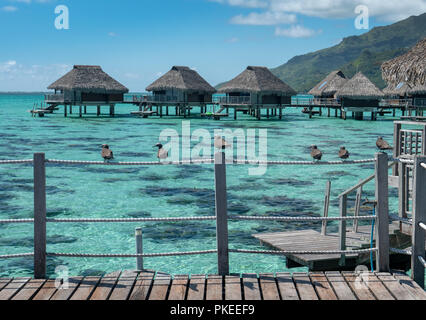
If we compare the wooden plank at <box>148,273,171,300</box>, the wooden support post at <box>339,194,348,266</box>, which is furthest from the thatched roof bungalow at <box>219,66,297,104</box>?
the wooden plank at <box>148,273,171,300</box>

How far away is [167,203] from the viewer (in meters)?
14.4

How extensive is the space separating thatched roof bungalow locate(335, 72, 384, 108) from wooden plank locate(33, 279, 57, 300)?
5022 centimetres

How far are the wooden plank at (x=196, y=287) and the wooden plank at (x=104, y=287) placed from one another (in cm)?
68

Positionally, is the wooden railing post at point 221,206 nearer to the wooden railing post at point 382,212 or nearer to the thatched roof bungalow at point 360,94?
the wooden railing post at point 382,212

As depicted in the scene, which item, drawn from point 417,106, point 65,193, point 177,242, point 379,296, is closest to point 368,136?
point 417,106

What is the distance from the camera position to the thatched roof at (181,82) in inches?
2050

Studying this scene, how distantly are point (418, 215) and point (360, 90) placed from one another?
49281 millimetres

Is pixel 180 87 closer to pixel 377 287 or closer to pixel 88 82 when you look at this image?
pixel 88 82

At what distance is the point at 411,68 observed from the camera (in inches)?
420

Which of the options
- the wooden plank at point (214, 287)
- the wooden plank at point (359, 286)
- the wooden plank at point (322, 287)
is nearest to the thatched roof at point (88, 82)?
the wooden plank at point (214, 287)

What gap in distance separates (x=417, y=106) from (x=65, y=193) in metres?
40.8

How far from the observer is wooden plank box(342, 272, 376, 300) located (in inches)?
161
